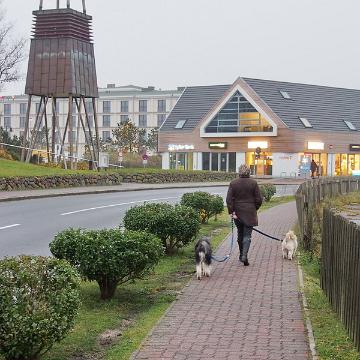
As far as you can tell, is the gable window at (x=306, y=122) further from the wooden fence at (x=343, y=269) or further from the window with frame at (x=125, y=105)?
the wooden fence at (x=343, y=269)

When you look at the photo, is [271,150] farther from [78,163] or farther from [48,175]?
[48,175]

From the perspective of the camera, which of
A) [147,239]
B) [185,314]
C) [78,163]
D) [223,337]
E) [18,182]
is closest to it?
[223,337]

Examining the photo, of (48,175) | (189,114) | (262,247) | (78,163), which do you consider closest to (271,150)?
(189,114)

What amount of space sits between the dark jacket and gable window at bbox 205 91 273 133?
2265 inches

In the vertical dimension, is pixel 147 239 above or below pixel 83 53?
below

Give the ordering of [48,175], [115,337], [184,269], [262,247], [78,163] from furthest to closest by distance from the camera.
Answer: [78,163], [48,175], [262,247], [184,269], [115,337]

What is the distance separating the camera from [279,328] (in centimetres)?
727

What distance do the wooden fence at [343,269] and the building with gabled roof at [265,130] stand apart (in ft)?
191

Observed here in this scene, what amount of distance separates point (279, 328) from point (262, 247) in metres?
7.12

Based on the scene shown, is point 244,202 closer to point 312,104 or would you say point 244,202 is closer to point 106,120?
point 312,104

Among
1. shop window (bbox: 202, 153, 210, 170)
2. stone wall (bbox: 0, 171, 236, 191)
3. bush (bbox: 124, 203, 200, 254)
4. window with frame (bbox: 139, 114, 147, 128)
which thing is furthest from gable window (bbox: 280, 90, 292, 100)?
bush (bbox: 124, 203, 200, 254)

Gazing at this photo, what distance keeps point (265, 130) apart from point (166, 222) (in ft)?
189

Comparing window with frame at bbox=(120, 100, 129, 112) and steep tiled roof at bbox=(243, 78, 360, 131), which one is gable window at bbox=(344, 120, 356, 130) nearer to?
steep tiled roof at bbox=(243, 78, 360, 131)

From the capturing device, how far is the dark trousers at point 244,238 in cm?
1186
